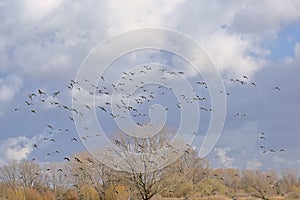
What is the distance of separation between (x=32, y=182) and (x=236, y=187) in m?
44.0

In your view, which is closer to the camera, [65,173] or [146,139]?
[146,139]

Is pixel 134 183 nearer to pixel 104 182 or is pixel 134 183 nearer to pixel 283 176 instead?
pixel 104 182

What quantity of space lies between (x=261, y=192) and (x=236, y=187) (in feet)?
56.7

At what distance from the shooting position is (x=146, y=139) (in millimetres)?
81750

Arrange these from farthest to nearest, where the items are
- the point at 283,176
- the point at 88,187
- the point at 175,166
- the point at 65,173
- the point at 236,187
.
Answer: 1. the point at 283,176
2. the point at 236,187
3. the point at 65,173
4. the point at 88,187
5. the point at 175,166

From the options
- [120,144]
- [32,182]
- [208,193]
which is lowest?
[208,193]

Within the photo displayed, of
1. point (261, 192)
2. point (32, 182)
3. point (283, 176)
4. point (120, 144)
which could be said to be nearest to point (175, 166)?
point (120, 144)

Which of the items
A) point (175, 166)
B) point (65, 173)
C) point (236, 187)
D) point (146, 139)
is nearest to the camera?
point (146, 139)

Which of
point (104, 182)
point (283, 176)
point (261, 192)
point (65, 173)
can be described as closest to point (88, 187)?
point (104, 182)

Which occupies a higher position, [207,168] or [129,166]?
[207,168]

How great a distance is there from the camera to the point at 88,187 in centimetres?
9475

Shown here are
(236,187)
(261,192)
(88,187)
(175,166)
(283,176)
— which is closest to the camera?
(175,166)

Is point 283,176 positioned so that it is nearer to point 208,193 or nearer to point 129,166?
point 208,193

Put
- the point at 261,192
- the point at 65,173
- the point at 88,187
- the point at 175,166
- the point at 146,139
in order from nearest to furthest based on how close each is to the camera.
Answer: the point at 146,139 < the point at 175,166 < the point at 88,187 < the point at 261,192 < the point at 65,173
